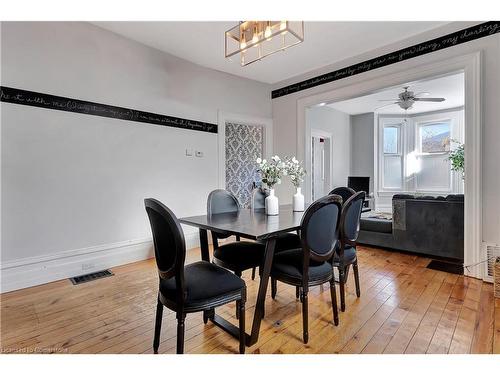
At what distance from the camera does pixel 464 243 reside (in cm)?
315

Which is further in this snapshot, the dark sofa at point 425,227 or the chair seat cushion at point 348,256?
the dark sofa at point 425,227

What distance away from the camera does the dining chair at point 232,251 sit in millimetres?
2222

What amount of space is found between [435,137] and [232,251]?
279 inches

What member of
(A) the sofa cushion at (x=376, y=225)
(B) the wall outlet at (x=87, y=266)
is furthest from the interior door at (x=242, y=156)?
(B) the wall outlet at (x=87, y=266)

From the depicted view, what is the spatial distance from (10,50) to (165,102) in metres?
1.69

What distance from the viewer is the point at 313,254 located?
186 centimetres

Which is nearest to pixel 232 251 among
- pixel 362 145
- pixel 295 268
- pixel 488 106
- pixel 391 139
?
pixel 295 268

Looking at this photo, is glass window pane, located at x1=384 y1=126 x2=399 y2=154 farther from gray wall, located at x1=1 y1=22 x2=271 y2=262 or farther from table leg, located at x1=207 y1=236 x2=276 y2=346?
table leg, located at x1=207 y1=236 x2=276 y2=346

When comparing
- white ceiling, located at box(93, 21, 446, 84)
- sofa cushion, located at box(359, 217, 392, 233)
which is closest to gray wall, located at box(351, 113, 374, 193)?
sofa cushion, located at box(359, 217, 392, 233)

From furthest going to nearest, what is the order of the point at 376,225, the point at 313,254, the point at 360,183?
the point at 360,183, the point at 376,225, the point at 313,254

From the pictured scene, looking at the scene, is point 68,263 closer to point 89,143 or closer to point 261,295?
point 89,143

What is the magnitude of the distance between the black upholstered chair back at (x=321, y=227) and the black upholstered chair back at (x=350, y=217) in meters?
0.24

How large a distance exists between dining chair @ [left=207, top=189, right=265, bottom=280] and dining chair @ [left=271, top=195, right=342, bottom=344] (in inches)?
12.1

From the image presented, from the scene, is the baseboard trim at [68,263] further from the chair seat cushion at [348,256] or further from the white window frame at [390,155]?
the white window frame at [390,155]
